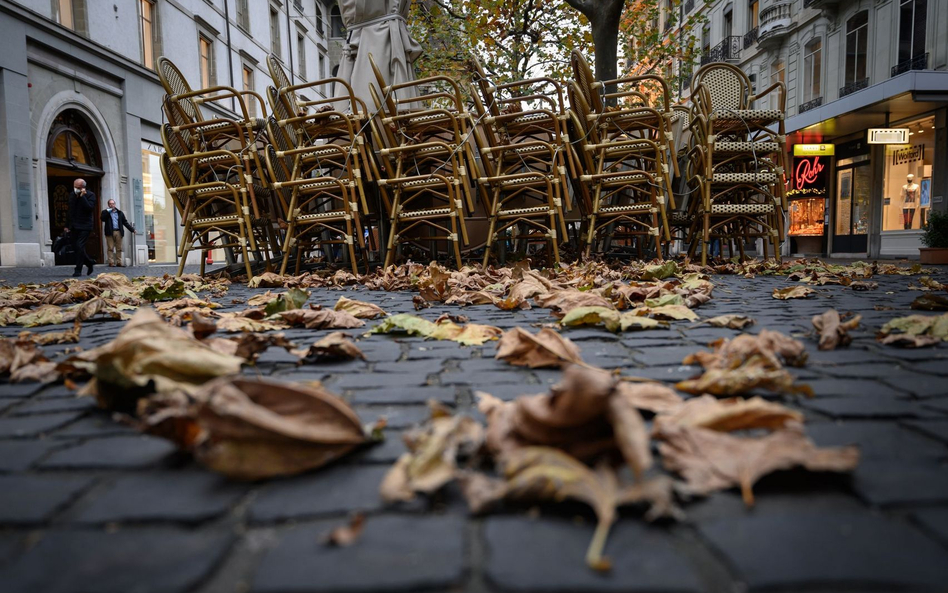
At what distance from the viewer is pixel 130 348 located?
5.09ft

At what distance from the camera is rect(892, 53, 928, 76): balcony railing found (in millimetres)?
16672

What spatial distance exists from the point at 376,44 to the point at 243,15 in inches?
878

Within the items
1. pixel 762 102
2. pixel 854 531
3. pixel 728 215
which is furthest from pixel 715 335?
pixel 762 102

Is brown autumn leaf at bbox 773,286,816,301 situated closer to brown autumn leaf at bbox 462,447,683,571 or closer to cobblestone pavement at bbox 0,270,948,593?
cobblestone pavement at bbox 0,270,948,593

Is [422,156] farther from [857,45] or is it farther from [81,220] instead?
[857,45]

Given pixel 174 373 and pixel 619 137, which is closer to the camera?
pixel 174 373

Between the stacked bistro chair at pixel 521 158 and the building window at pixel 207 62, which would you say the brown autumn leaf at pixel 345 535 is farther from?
the building window at pixel 207 62

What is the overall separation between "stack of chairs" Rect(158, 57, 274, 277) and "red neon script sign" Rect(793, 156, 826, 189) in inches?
770

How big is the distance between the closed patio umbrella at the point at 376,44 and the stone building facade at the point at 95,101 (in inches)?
398

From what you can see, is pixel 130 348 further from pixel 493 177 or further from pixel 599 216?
pixel 599 216

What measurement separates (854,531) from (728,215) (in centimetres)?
610

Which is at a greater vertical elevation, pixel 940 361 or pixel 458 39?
pixel 458 39

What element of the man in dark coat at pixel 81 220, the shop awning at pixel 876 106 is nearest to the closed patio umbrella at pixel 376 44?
the man in dark coat at pixel 81 220

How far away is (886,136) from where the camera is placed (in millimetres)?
15258
